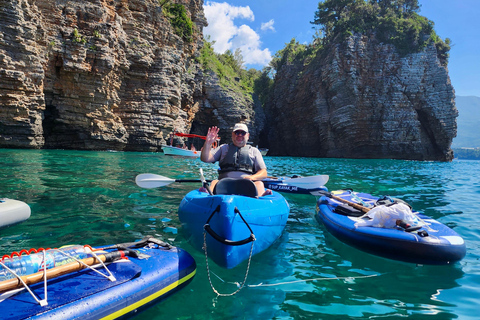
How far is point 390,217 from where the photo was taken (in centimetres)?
390

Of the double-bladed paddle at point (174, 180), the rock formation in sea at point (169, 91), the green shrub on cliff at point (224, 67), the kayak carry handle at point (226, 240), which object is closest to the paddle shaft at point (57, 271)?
the kayak carry handle at point (226, 240)

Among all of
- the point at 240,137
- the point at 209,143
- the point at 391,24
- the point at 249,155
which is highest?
the point at 391,24

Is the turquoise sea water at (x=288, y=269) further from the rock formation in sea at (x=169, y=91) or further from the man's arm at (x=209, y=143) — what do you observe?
the rock formation in sea at (x=169, y=91)

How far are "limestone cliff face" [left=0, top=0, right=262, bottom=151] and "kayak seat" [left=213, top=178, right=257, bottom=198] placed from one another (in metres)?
20.8

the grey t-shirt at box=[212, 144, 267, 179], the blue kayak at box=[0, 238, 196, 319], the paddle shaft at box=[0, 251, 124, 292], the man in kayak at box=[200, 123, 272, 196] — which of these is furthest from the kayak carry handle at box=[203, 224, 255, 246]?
the grey t-shirt at box=[212, 144, 267, 179]

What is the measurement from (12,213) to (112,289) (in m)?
2.80

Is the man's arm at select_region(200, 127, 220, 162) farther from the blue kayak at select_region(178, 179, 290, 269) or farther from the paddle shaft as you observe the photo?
the paddle shaft

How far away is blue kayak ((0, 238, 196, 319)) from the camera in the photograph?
1769mm

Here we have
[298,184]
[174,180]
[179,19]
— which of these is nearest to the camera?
[174,180]

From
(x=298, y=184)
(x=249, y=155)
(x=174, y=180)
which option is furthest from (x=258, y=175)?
(x=298, y=184)

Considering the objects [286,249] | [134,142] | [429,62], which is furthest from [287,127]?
[286,249]

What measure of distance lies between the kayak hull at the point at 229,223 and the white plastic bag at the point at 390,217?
1.35m

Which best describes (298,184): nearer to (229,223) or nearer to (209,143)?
(209,143)

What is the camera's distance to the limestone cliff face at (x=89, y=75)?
1883 cm
